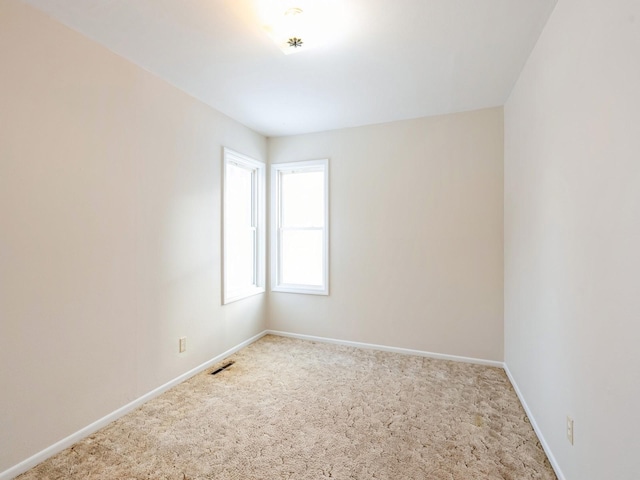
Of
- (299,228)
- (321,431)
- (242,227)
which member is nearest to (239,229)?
(242,227)

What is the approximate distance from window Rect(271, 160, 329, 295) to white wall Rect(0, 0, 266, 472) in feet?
4.13

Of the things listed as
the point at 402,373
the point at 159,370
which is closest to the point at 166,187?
the point at 159,370

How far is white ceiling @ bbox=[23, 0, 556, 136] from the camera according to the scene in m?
1.84

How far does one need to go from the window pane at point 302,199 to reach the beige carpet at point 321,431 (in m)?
1.84

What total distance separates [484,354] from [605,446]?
6.97ft

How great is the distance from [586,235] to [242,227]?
330 centimetres

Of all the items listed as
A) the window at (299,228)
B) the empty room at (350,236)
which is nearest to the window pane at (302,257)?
the window at (299,228)

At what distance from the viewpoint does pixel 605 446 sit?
128cm

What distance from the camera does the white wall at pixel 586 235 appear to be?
3.74 feet

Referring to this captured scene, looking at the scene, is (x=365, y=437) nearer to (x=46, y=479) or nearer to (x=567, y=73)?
(x=46, y=479)

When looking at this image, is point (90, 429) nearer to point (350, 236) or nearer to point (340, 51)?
point (350, 236)

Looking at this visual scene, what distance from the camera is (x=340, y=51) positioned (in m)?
2.26

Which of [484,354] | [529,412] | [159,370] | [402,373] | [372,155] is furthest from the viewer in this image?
[372,155]

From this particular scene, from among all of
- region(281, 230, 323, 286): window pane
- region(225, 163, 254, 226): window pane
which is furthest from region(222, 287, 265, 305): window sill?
region(225, 163, 254, 226): window pane
